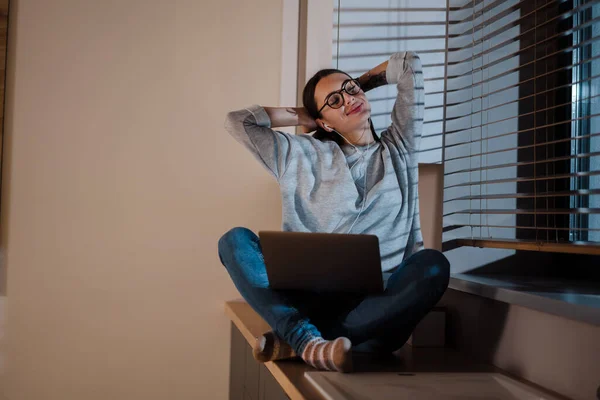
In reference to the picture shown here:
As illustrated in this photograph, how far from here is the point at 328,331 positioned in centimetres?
125

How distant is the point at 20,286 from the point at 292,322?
1.08 metres

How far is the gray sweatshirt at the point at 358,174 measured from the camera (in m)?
1.46

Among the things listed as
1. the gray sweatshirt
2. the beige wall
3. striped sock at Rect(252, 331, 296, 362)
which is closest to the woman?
the gray sweatshirt

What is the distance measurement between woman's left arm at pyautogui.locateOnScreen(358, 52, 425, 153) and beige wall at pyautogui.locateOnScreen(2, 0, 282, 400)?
0.58 meters

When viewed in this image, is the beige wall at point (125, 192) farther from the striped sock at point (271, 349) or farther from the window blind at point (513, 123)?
the striped sock at point (271, 349)

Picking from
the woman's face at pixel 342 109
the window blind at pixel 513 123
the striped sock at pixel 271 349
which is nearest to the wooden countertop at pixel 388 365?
the striped sock at pixel 271 349

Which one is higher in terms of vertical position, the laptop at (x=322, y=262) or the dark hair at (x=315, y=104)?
the dark hair at (x=315, y=104)

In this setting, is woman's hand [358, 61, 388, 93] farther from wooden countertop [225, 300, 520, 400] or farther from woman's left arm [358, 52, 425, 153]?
wooden countertop [225, 300, 520, 400]

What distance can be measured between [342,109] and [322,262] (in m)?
0.44

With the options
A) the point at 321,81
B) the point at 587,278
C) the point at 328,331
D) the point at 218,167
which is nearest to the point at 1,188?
the point at 218,167

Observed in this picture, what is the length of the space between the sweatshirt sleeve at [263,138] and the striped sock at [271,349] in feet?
1.56

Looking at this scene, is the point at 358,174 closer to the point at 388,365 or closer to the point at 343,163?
the point at 343,163

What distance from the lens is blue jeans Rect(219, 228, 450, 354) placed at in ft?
3.90

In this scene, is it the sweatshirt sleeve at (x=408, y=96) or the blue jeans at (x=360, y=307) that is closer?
the blue jeans at (x=360, y=307)
